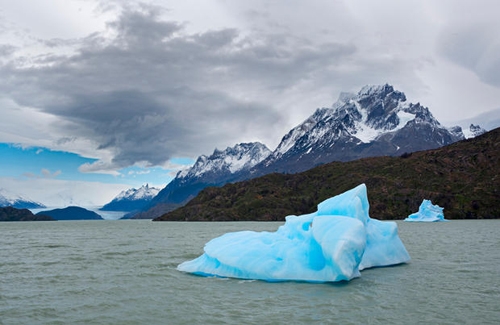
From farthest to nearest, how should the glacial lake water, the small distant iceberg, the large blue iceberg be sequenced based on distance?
the small distant iceberg
the large blue iceberg
the glacial lake water

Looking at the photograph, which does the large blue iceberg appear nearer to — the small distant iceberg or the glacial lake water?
the glacial lake water

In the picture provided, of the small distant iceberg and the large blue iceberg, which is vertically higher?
the small distant iceberg

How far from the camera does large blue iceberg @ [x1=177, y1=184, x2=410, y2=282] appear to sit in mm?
25109

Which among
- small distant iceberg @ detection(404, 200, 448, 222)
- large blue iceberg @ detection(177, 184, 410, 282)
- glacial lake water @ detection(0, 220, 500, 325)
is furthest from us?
small distant iceberg @ detection(404, 200, 448, 222)

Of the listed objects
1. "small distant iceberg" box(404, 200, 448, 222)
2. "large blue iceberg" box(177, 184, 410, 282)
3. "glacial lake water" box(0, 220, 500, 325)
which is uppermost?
"small distant iceberg" box(404, 200, 448, 222)

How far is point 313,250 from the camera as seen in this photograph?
27047 millimetres

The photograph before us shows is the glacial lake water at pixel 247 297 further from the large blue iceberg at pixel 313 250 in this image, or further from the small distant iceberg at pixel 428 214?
the small distant iceberg at pixel 428 214

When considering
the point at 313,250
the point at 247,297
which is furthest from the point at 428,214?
the point at 247,297

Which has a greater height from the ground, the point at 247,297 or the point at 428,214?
the point at 428,214

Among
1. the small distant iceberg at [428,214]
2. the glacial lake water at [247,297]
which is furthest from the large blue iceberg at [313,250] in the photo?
the small distant iceberg at [428,214]

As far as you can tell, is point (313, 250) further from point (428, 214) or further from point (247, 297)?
point (428, 214)

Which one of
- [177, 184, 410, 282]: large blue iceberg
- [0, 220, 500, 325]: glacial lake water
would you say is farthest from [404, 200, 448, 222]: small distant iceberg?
[177, 184, 410, 282]: large blue iceberg

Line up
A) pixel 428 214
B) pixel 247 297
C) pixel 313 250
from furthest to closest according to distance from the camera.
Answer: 1. pixel 428 214
2. pixel 313 250
3. pixel 247 297

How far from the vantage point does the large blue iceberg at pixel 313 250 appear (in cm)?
2511
